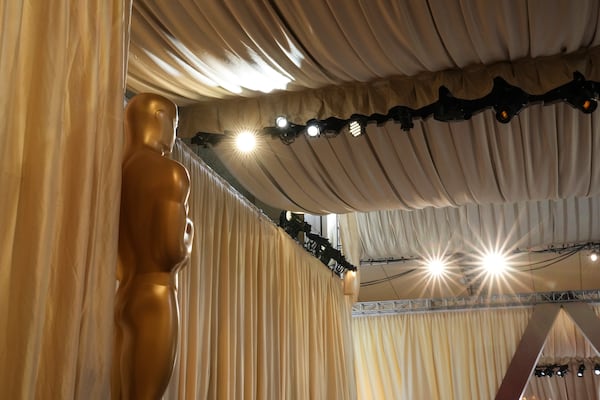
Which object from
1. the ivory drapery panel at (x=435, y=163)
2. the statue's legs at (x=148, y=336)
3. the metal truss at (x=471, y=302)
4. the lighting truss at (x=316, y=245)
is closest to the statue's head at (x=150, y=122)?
the statue's legs at (x=148, y=336)

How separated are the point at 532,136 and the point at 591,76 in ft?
2.02

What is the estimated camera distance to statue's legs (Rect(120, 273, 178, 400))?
1286 millimetres

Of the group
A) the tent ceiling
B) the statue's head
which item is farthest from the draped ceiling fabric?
the statue's head

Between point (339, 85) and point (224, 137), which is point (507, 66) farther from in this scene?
point (224, 137)

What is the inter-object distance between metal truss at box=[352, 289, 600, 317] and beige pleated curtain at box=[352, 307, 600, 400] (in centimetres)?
10

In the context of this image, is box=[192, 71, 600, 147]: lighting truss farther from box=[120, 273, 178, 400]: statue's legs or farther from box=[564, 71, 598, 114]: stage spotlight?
box=[120, 273, 178, 400]: statue's legs

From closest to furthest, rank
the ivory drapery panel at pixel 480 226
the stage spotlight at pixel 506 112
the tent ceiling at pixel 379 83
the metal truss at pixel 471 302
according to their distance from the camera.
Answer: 1. the tent ceiling at pixel 379 83
2. the stage spotlight at pixel 506 112
3. the ivory drapery panel at pixel 480 226
4. the metal truss at pixel 471 302

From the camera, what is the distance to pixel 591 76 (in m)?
3.11

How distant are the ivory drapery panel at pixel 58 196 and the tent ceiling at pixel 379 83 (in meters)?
1.38

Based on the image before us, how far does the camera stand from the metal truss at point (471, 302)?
9.40 meters

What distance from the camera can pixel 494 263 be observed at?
28.5 feet

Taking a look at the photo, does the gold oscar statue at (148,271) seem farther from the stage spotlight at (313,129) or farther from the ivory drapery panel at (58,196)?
the stage spotlight at (313,129)

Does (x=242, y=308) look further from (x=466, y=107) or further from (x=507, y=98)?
(x=507, y=98)

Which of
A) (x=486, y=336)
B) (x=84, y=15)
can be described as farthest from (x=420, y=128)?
(x=486, y=336)
